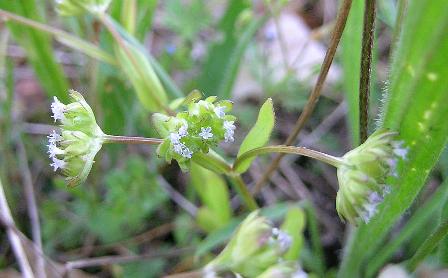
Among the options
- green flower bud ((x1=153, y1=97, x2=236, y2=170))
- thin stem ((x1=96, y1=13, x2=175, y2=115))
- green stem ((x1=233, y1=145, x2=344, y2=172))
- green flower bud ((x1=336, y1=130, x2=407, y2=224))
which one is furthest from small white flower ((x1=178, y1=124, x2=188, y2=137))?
thin stem ((x1=96, y1=13, x2=175, y2=115))

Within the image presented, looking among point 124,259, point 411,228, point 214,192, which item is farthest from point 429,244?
point 124,259

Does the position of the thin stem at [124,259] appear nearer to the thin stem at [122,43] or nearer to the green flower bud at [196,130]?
the thin stem at [122,43]

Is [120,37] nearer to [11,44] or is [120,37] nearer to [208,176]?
[208,176]

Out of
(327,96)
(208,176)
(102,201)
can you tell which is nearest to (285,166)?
(327,96)

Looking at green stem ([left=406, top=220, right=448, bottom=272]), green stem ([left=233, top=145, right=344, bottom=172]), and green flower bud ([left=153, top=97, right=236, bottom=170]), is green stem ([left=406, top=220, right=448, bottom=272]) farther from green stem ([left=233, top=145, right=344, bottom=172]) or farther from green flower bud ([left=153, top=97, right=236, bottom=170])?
green flower bud ([left=153, top=97, right=236, bottom=170])

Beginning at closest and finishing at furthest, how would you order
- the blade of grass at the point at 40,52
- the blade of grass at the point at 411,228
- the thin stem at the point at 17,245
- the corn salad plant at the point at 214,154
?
the corn salad plant at the point at 214,154, the blade of grass at the point at 411,228, the thin stem at the point at 17,245, the blade of grass at the point at 40,52

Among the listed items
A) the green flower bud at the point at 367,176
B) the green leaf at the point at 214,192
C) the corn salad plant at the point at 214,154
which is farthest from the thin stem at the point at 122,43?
the green flower bud at the point at 367,176

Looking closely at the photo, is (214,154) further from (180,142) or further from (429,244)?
(429,244)
